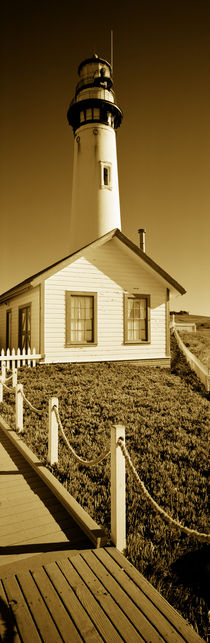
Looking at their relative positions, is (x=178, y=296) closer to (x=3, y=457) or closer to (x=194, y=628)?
(x=3, y=457)

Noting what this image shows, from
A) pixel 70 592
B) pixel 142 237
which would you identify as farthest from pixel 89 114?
pixel 70 592

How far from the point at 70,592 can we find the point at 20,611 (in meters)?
0.40

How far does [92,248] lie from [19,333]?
553 centimetres

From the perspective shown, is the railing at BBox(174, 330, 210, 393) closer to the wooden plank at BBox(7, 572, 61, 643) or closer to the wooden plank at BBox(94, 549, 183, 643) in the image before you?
the wooden plank at BBox(94, 549, 183, 643)

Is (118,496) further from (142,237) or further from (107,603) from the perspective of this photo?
(142,237)

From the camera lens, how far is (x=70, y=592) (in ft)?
8.79

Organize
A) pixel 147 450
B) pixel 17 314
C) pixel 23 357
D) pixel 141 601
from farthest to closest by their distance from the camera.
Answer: pixel 17 314 < pixel 23 357 < pixel 147 450 < pixel 141 601

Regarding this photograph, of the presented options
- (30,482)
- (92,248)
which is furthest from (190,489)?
(92,248)

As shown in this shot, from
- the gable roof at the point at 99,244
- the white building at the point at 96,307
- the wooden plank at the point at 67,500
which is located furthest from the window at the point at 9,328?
the wooden plank at the point at 67,500

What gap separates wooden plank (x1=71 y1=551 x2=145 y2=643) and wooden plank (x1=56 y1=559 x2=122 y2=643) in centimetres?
3

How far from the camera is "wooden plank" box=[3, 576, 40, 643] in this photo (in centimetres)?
232

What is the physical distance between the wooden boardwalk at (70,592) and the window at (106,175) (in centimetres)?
1983

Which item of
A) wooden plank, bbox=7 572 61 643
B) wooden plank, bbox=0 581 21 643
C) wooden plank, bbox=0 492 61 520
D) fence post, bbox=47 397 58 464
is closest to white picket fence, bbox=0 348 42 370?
fence post, bbox=47 397 58 464

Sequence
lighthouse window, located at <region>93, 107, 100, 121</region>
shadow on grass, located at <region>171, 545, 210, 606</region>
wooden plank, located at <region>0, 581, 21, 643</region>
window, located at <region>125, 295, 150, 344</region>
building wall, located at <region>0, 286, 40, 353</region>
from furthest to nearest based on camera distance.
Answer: lighthouse window, located at <region>93, 107, 100, 121</region> → window, located at <region>125, 295, 150, 344</region> → building wall, located at <region>0, 286, 40, 353</region> → shadow on grass, located at <region>171, 545, 210, 606</region> → wooden plank, located at <region>0, 581, 21, 643</region>
